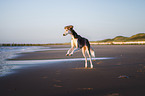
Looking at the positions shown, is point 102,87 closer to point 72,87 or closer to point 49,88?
point 72,87

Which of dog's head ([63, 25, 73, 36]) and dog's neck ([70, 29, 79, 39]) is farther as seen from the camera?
dog's neck ([70, 29, 79, 39])

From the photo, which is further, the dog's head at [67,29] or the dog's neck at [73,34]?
the dog's neck at [73,34]

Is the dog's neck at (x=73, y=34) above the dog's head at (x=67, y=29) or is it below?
below

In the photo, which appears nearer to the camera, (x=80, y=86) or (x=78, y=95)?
(x=78, y=95)

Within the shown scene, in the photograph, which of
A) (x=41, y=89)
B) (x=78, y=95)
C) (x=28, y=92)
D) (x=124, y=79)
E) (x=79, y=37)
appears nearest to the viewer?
(x=78, y=95)

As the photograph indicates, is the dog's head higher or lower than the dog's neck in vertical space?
higher

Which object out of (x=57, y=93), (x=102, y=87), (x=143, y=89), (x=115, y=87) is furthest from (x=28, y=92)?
(x=143, y=89)

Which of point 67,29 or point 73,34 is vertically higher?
point 67,29

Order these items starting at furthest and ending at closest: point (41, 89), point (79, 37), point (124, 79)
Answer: point (79, 37)
point (124, 79)
point (41, 89)

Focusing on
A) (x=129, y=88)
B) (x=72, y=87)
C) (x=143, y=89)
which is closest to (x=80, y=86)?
(x=72, y=87)

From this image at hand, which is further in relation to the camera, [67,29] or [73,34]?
[73,34]

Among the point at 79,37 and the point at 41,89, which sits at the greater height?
the point at 79,37

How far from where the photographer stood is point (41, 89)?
5.64m

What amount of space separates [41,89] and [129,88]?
2861 millimetres
